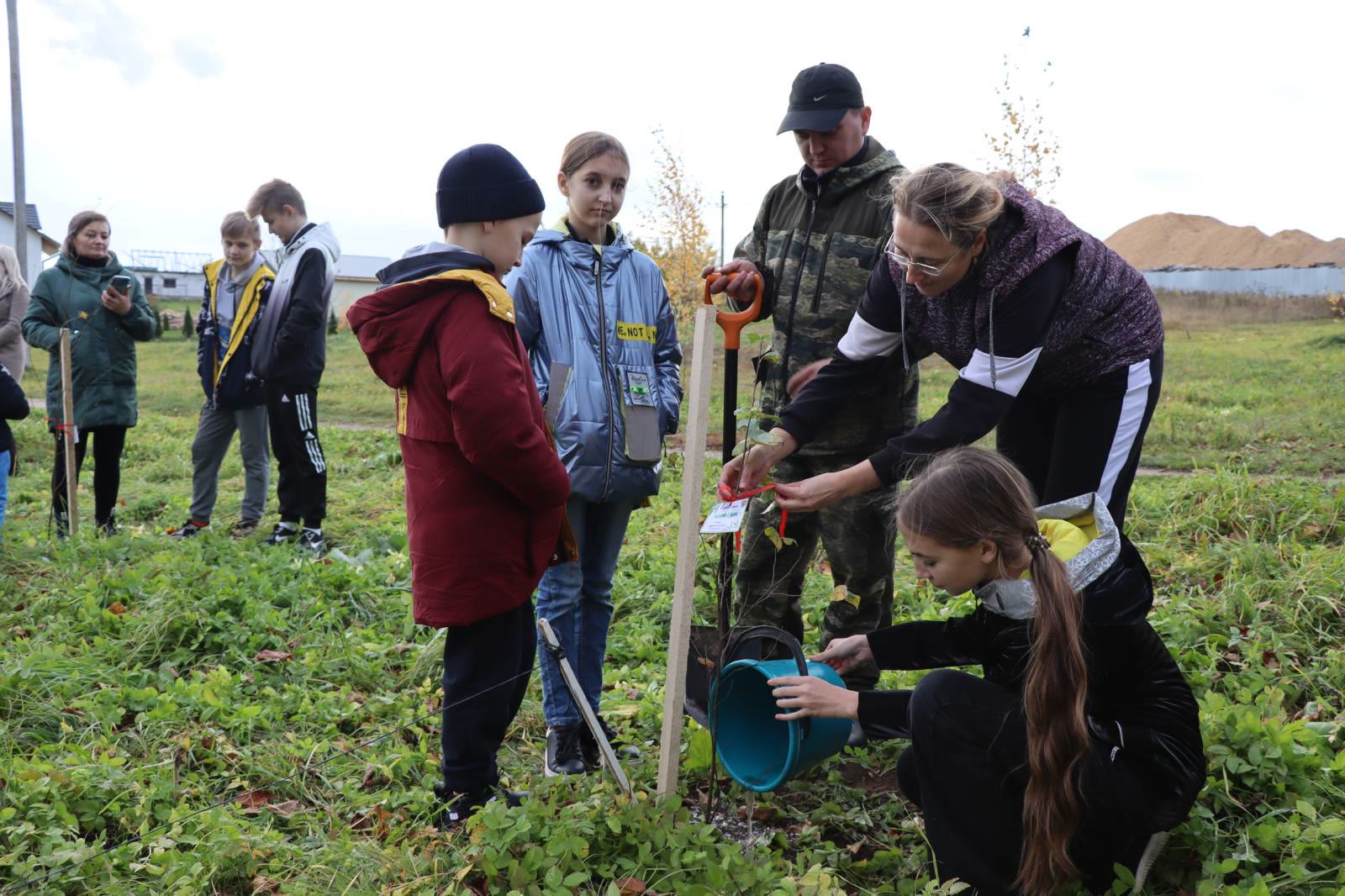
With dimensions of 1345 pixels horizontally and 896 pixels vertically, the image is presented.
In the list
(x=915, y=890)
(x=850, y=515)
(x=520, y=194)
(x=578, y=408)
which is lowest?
(x=915, y=890)

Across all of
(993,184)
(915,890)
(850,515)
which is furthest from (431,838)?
(993,184)

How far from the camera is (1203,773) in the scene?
2.19 meters

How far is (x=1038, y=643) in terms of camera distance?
6.67 feet

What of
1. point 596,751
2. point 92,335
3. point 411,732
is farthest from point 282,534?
point 596,751

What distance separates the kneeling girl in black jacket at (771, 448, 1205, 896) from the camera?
2.06m

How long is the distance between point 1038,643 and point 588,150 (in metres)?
1.85

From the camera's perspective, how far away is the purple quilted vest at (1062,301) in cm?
239

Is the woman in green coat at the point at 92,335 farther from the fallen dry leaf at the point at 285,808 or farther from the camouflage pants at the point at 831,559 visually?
the camouflage pants at the point at 831,559

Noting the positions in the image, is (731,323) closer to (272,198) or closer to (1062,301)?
(1062,301)

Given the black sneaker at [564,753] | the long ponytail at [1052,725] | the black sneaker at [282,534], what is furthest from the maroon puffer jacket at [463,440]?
the black sneaker at [282,534]

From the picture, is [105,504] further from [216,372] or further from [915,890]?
[915,890]

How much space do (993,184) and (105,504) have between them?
5.34m

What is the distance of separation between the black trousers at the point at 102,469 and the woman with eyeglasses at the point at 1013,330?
453 cm

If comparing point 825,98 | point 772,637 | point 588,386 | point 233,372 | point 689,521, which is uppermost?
point 825,98
